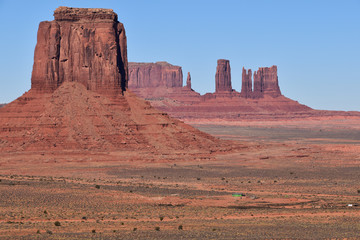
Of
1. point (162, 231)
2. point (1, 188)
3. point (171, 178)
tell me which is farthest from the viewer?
point (171, 178)

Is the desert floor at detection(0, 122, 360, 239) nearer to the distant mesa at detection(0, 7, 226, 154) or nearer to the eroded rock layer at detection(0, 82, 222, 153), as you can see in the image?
the eroded rock layer at detection(0, 82, 222, 153)

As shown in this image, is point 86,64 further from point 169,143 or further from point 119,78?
point 169,143

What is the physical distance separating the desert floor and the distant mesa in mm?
4599

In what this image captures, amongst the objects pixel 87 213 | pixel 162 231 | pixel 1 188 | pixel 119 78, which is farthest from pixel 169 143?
pixel 162 231

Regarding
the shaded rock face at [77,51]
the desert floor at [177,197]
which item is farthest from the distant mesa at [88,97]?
the desert floor at [177,197]

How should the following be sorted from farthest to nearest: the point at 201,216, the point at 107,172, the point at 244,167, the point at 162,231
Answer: the point at 244,167, the point at 107,172, the point at 201,216, the point at 162,231

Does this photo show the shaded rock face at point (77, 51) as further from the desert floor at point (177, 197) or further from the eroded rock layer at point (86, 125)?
the desert floor at point (177, 197)

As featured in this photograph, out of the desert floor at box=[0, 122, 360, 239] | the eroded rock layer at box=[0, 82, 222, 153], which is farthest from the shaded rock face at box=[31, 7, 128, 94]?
the desert floor at box=[0, 122, 360, 239]

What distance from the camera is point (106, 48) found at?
86.6 metres

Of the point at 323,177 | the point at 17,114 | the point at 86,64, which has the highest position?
the point at 86,64

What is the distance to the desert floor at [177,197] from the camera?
101ft

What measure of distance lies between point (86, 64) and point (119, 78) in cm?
462

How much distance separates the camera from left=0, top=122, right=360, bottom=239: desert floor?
30828mm

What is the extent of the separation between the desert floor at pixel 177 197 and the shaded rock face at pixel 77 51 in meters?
13.1
